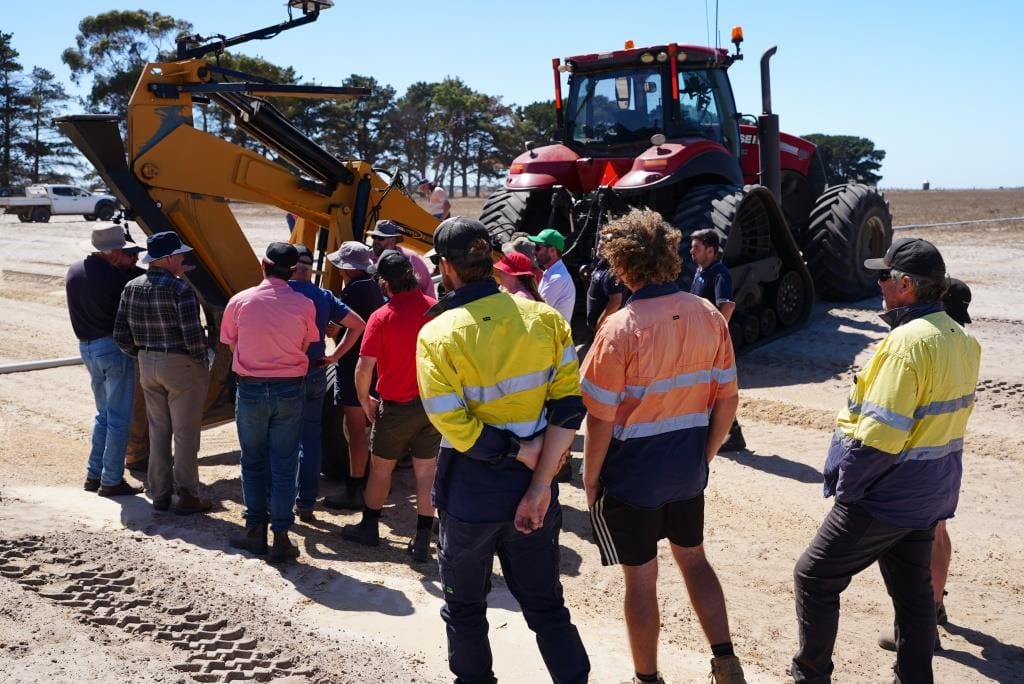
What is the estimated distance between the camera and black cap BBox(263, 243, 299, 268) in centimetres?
534

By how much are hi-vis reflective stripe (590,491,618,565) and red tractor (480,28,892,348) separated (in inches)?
228

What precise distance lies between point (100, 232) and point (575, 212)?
5496 millimetres

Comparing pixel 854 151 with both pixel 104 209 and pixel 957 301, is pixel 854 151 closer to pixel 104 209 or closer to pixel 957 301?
pixel 104 209

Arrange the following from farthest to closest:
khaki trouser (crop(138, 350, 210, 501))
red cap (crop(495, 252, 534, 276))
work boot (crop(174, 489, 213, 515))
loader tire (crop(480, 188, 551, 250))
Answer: loader tire (crop(480, 188, 551, 250)) → work boot (crop(174, 489, 213, 515)) → khaki trouser (crop(138, 350, 210, 501)) → red cap (crop(495, 252, 534, 276))

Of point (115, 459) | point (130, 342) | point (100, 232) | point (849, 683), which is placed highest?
point (100, 232)

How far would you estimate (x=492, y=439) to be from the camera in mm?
Result: 3506

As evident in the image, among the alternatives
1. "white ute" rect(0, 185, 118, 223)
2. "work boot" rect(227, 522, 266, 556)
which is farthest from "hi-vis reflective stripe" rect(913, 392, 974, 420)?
"white ute" rect(0, 185, 118, 223)

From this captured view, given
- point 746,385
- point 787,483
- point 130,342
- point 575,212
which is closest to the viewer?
point 130,342

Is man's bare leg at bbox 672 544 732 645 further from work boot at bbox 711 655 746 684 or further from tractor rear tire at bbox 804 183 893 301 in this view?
tractor rear tire at bbox 804 183 893 301

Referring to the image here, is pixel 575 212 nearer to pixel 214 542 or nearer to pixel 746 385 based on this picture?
pixel 746 385

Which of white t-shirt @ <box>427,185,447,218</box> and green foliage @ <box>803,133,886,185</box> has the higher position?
green foliage @ <box>803,133,886,185</box>

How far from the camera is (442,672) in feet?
13.9

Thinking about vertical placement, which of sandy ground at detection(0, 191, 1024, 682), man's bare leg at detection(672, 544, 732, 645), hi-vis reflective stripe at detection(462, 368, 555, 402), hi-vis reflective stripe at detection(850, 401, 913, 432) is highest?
hi-vis reflective stripe at detection(462, 368, 555, 402)

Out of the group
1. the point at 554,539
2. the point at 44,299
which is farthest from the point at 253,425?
the point at 44,299
